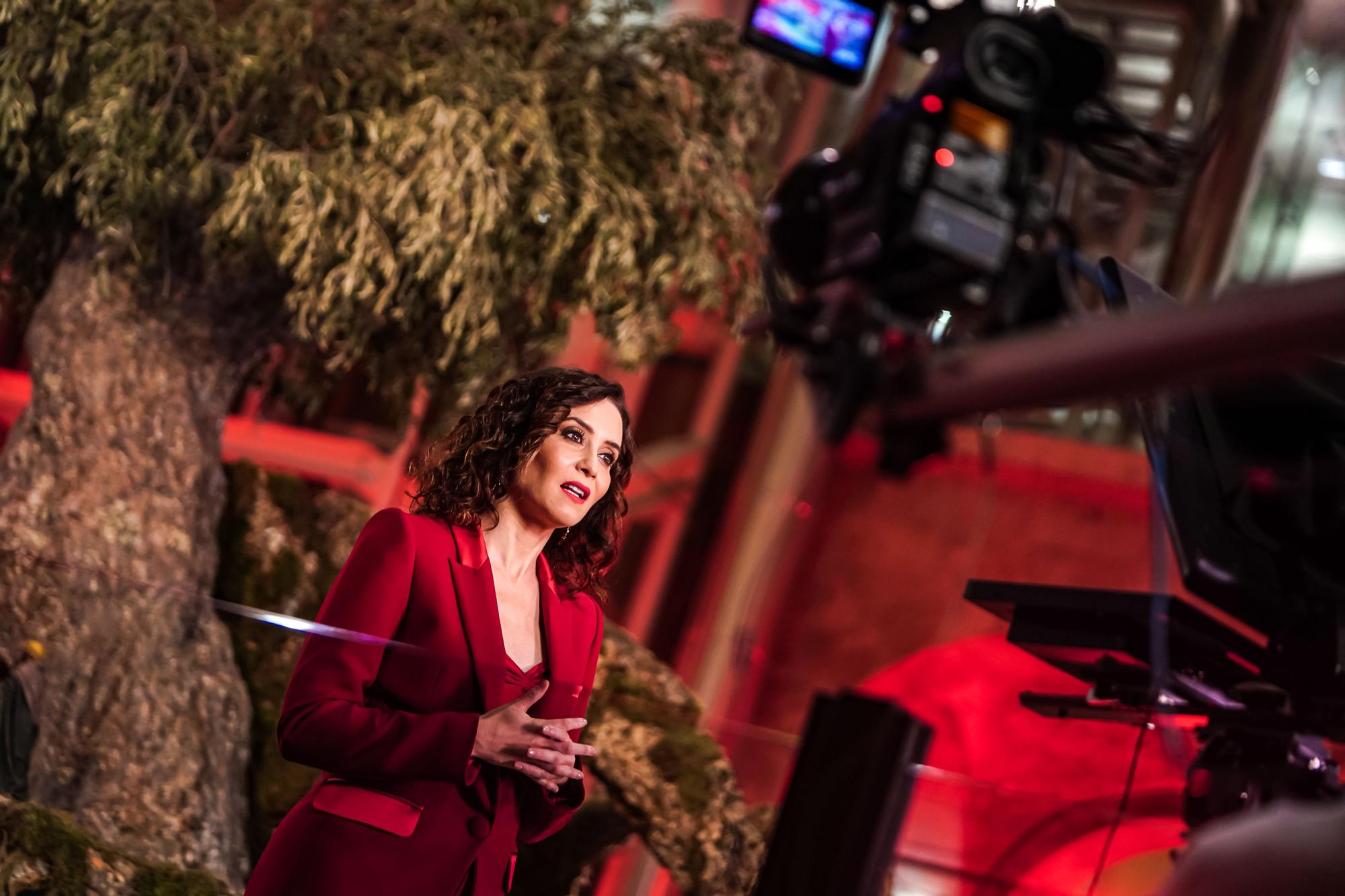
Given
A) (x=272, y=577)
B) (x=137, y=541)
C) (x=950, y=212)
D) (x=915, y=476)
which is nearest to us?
(x=950, y=212)

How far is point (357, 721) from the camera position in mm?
2367

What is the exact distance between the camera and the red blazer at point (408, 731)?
7.82 feet

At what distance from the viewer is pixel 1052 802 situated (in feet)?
9.68

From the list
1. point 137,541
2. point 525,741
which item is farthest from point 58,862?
point 525,741

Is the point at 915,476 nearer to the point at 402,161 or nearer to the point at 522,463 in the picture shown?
the point at 402,161

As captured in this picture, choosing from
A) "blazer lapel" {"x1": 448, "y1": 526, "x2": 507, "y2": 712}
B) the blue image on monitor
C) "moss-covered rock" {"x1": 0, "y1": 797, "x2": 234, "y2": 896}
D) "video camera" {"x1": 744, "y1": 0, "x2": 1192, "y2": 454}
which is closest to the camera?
"video camera" {"x1": 744, "y1": 0, "x2": 1192, "y2": 454}

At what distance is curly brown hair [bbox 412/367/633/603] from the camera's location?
108 inches

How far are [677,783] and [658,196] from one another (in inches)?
90.2

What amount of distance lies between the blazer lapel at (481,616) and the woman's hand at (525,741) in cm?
9

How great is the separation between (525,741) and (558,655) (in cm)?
26

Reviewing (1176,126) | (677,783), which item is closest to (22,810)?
(677,783)

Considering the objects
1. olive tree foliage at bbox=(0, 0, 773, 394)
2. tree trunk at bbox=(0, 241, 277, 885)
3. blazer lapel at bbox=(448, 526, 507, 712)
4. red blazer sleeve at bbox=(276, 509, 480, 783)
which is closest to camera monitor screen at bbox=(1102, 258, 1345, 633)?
blazer lapel at bbox=(448, 526, 507, 712)

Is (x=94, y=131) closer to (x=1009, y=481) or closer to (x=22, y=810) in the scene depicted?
(x=22, y=810)

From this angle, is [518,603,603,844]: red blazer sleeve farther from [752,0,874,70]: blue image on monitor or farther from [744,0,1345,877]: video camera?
[752,0,874,70]: blue image on monitor
